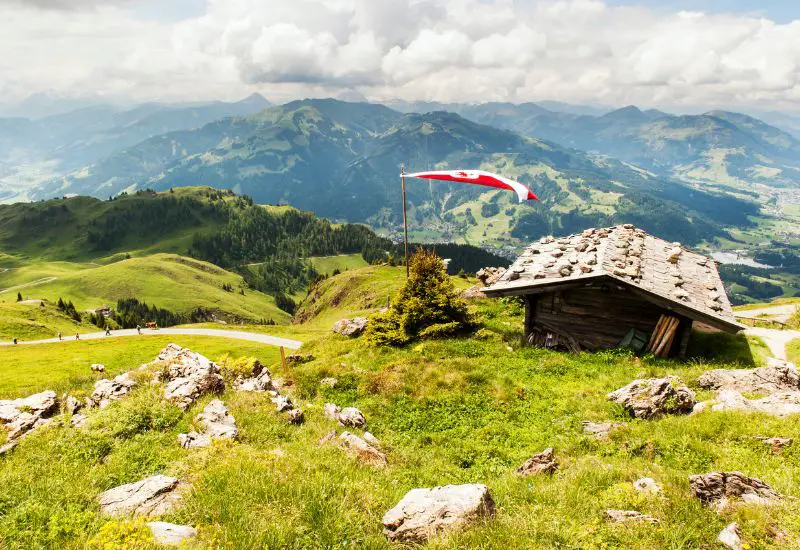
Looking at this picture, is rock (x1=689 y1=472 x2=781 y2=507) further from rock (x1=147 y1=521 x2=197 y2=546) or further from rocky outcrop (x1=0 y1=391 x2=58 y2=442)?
rocky outcrop (x1=0 y1=391 x2=58 y2=442)

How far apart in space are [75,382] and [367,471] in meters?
19.6

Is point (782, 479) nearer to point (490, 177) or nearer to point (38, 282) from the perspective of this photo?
point (490, 177)

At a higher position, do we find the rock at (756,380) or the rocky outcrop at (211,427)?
the rocky outcrop at (211,427)

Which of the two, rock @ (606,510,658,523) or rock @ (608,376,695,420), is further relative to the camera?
rock @ (608,376,695,420)

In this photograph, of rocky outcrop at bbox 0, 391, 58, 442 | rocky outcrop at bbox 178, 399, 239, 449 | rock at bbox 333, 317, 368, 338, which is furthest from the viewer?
rock at bbox 333, 317, 368, 338

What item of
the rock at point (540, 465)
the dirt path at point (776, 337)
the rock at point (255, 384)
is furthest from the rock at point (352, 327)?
the dirt path at point (776, 337)

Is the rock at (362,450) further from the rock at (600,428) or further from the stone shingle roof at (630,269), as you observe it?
the stone shingle roof at (630,269)

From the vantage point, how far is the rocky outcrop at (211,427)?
39.7ft

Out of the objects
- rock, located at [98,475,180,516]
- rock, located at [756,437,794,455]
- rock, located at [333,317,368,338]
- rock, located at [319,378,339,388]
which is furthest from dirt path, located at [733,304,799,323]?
rock, located at [98,475,180,516]

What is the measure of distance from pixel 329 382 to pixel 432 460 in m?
9.78

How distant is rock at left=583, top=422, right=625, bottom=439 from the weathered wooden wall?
9.09m

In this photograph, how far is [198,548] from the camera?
671cm

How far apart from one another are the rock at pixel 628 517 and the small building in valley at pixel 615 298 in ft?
49.1

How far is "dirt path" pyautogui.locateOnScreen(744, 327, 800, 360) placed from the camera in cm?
2472
